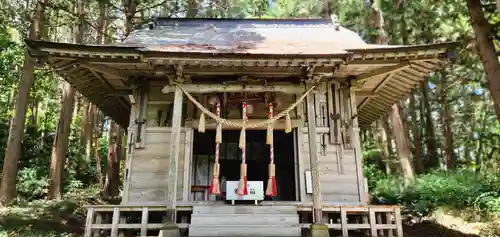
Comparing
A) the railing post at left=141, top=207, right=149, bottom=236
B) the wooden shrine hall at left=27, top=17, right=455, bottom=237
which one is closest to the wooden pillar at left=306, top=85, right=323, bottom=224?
the wooden shrine hall at left=27, top=17, right=455, bottom=237

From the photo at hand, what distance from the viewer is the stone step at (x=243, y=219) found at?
6922 millimetres

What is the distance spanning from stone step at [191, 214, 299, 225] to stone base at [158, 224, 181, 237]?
0.35 metres

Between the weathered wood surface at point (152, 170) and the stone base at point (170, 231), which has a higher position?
the weathered wood surface at point (152, 170)

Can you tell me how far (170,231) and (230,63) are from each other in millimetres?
3472

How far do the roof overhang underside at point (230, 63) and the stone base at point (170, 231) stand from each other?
312 centimetres

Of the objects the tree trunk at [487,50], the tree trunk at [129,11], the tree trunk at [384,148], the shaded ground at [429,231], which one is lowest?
the shaded ground at [429,231]

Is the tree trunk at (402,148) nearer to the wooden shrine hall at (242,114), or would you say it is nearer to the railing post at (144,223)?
the wooden shrine hall at (242,114)

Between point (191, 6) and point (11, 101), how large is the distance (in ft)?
48.3

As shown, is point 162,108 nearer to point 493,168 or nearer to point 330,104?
point 330,104

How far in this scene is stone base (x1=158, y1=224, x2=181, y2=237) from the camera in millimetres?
6594

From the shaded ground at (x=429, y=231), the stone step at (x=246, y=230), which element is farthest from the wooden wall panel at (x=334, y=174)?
the shaded ground at (x=429, y=231)

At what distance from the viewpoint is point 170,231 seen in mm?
6652

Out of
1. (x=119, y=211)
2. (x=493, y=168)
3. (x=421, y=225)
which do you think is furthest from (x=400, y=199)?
(x=119, y=211)

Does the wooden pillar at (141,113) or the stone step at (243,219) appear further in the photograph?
the wooden pillar at (141,113)
